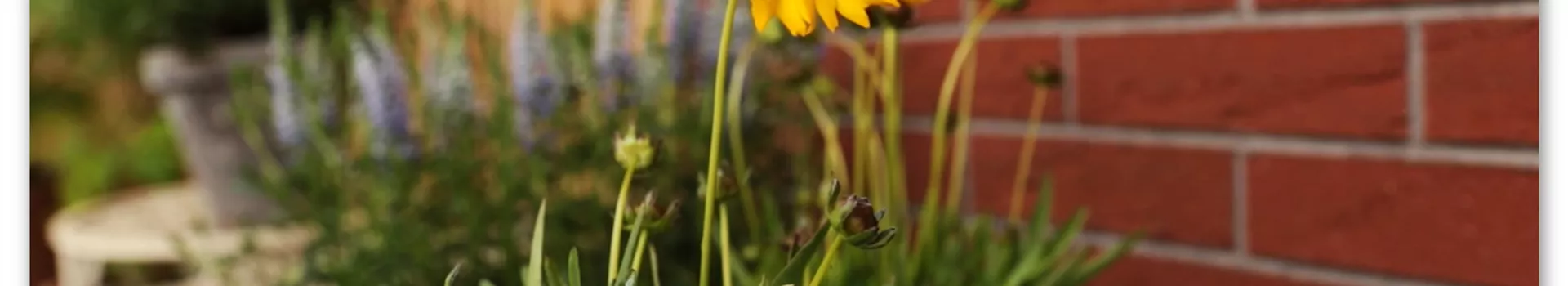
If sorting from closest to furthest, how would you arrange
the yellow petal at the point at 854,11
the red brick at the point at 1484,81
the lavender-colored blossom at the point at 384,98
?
the yellow petal at the point at 854,11 < the red brick at the point at 1484,81 < the lavender-colored blossom at the point at 384,98

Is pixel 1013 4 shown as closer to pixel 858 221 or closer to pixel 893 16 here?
pixel 893 16

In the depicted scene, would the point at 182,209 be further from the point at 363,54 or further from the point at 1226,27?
the point at 1226,27

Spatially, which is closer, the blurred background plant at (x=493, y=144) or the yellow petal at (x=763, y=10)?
the yellow petal at (x=763, y=10)

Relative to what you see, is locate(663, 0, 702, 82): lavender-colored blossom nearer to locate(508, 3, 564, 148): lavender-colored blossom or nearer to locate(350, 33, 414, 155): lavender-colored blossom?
locate(508, 3, 564, 148): lavender-colored blossom

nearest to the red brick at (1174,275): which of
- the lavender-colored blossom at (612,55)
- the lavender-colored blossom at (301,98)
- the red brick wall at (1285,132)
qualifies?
the red brick wall at (1285,132)

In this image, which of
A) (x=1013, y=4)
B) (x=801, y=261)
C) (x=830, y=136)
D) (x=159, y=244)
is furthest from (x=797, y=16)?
(x=159, y=244)

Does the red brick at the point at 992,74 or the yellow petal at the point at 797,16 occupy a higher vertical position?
the yellow petal at the point at 797,16

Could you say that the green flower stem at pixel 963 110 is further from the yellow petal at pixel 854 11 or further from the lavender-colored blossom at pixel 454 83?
the yellow petal at pixel 854 11

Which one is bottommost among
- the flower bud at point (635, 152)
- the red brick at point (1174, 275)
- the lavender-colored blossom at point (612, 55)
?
the red brick at point (1174, 275)
